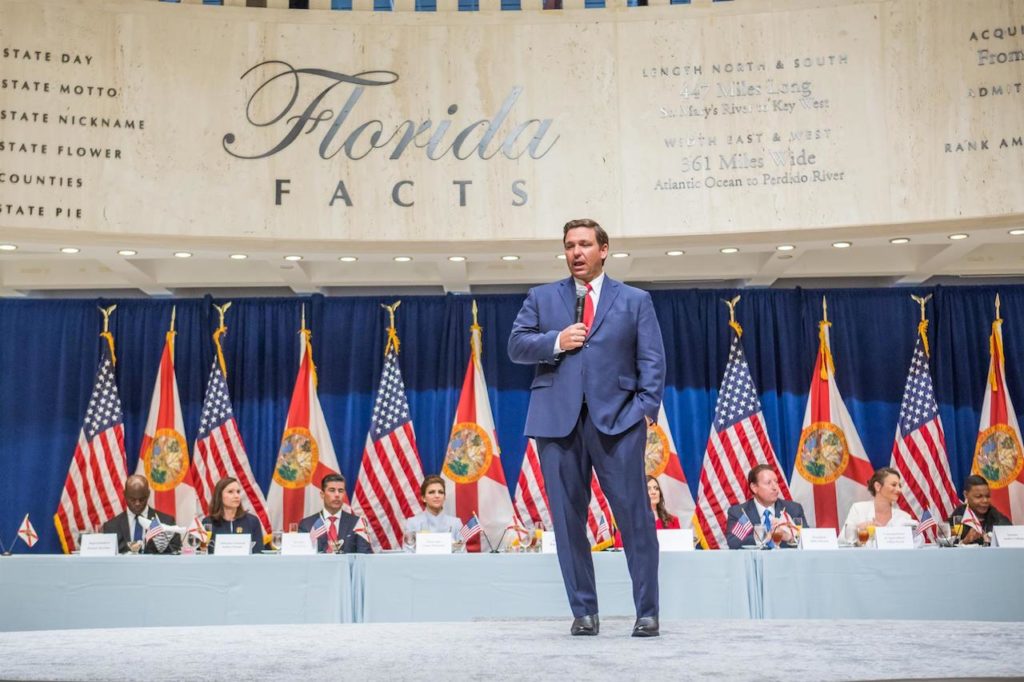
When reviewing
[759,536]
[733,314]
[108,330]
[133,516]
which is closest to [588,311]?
[759,536]

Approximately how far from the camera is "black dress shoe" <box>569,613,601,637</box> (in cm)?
278

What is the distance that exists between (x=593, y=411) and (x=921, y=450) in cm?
544

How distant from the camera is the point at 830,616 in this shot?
502 cm

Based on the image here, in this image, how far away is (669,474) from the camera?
24.6ft

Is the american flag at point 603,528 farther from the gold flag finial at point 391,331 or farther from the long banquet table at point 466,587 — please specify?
the gold flag finial at point 391,331

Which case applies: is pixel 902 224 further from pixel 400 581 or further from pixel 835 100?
pixel 400 581

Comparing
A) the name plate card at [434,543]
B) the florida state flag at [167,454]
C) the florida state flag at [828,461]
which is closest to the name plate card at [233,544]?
the name plate card at [434,543]

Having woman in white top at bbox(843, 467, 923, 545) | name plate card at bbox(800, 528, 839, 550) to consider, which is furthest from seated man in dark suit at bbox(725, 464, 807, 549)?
name plate card at bbox(800, 528, 839, 550)

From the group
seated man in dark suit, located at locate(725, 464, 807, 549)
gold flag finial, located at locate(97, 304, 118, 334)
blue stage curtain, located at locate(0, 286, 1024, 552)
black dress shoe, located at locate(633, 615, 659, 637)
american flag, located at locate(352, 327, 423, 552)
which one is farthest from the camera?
gold flag finial, located at locate(97, 304, 118, 334)

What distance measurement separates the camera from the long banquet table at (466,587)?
502 cm

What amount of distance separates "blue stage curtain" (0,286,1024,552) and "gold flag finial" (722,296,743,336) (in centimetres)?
8

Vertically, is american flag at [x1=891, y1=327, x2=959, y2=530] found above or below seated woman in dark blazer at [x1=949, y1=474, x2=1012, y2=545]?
above

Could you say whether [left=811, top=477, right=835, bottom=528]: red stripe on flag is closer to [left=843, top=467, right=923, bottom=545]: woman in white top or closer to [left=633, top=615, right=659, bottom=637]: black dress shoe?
[left=843, top=467, right=923, bottom=545]: woman in white top

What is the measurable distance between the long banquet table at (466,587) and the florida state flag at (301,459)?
242 cm
